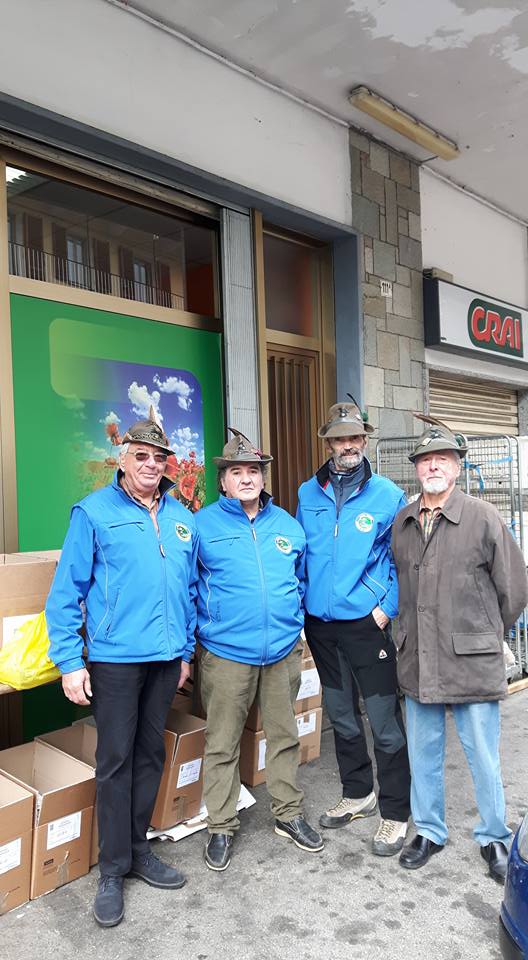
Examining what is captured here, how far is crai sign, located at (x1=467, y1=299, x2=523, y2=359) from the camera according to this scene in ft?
24.1

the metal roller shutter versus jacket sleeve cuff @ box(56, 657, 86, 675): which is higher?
the metal roller shutter

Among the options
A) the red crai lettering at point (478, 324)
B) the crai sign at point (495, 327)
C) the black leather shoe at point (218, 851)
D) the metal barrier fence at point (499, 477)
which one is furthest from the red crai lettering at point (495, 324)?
the black leather shoe at point (218, 851)

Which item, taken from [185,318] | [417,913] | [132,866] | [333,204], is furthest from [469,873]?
[333,204]

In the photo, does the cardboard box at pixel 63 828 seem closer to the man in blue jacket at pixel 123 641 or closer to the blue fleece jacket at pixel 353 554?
the man in blue jacket at pixel 123 641

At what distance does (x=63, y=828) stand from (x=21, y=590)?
0.99m

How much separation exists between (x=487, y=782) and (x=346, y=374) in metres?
3.75

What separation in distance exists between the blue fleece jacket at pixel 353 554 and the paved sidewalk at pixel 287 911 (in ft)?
3.54

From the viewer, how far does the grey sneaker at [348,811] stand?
11.8ft

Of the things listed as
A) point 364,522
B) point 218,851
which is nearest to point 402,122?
point 364,522

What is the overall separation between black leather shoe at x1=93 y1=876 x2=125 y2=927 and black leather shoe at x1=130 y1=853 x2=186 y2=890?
14 cm

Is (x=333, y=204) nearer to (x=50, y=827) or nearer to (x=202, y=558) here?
(x=202, y=558)

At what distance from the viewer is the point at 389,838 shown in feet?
11.0

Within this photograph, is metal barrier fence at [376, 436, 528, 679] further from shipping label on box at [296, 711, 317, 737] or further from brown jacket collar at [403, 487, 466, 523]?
brown jacket collar at [403, 487, 466, 523]

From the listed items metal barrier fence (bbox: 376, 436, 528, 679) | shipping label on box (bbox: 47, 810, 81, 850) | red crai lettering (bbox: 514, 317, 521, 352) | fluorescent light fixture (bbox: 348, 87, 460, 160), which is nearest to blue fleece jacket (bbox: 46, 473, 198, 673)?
shipping label on box (bbox: 47, 810, 81, 850)
